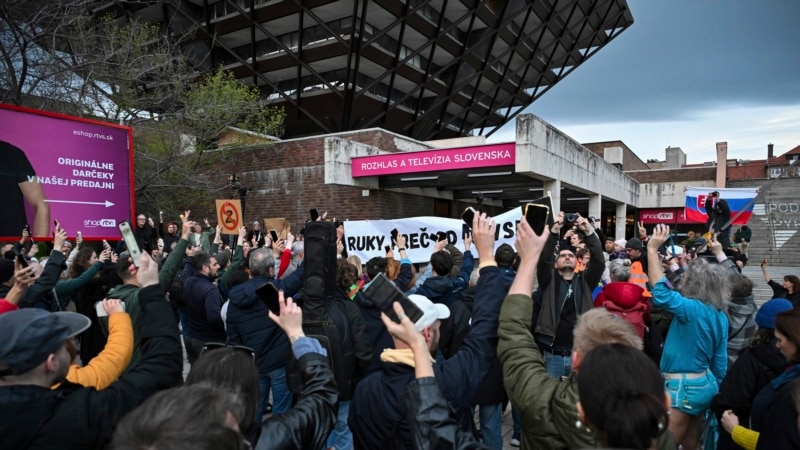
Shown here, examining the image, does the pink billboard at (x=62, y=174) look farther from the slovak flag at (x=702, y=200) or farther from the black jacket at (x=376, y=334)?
the slovak flag at (x=702, y=200)

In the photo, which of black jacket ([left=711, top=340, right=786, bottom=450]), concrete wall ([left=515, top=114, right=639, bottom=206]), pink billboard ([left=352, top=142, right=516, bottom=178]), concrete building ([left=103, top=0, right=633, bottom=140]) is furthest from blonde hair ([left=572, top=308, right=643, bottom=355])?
concrete building ([left=103, top=0, right=633, bottom=140])

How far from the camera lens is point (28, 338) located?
6.00ft

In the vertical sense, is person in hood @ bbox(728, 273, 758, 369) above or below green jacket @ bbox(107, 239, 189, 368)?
below

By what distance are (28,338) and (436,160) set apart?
39.2ft

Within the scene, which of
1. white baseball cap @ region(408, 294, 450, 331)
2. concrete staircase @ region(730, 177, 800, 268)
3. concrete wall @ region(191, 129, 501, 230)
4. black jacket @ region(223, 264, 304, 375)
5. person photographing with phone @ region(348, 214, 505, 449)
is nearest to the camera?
white baseball cap @ region(408, 294, 450, 331)

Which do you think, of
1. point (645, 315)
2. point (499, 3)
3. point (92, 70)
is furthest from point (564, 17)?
point (645, 315)

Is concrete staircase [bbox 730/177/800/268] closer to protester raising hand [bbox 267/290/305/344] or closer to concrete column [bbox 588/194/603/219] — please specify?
concrete column [bbox 588/194/603/219]

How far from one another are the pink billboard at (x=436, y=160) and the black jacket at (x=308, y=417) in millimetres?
10986

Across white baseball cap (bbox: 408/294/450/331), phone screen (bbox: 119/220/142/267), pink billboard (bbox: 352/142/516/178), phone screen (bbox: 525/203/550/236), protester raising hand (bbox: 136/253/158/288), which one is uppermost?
pink billboard (bbox: 352/142/516/178)

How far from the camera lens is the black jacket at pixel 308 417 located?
181 cm

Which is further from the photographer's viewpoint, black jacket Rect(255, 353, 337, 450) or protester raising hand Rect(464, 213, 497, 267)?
protester raising hand Rect(464, 213, 497, 267)

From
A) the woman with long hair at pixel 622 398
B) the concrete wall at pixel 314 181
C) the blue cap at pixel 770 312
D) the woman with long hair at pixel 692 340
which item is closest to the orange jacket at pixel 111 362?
the woman with long hair at pixel 622 398

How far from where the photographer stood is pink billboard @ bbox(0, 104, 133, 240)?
6.81m

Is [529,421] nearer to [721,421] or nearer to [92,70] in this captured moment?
[721,421]
